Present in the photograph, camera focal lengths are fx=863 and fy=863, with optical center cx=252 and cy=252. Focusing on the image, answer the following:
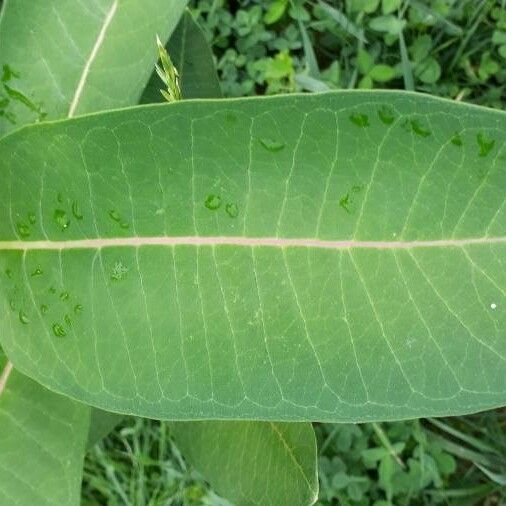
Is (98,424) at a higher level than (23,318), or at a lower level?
lower

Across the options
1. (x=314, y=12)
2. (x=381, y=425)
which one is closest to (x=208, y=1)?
(x=314, y=12)

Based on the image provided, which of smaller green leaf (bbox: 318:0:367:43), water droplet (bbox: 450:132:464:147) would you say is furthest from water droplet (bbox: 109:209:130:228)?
smaller green leaf (bbox: 318:0:367:43)

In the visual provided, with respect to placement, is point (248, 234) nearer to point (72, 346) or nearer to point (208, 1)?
point (72, 346)

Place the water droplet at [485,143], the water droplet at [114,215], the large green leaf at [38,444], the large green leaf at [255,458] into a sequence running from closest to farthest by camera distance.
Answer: the water droplet at [485,143]
the water droplet at [114,215]
the large green leaf at [38,444]
the large green leaf at [255,458]

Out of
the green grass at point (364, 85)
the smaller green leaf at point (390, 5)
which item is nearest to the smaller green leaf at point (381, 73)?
the green grass at point (364, 85)

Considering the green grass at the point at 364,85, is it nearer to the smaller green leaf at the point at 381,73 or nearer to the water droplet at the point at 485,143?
the smaller green leaf at the point at 381,73

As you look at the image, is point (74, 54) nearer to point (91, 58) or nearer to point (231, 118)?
point (91, 58)

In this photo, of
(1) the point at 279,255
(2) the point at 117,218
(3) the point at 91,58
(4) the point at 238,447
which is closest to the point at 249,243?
(1) the point at 279,255
